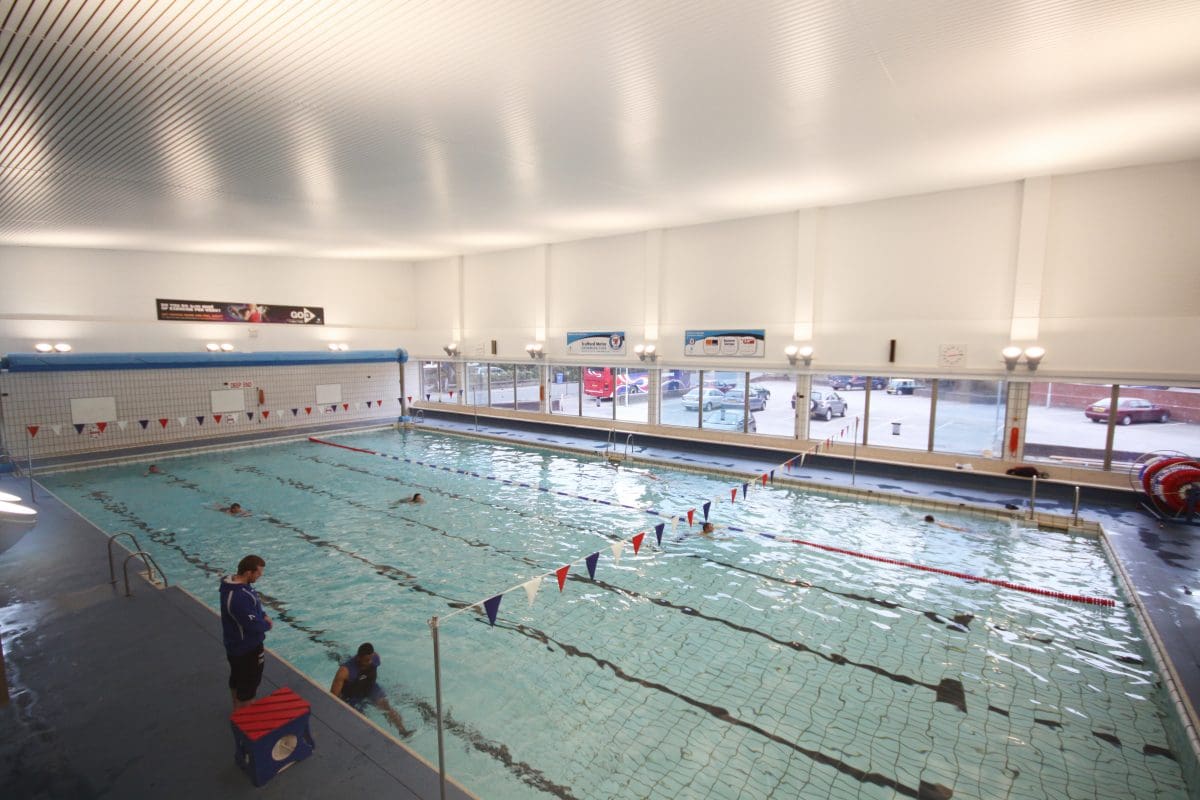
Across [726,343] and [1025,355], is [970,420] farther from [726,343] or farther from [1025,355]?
[726,343]

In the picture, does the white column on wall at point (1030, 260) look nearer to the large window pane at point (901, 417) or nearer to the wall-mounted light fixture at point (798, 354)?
the large window pane at point (901, 417)

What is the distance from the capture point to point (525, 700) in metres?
4.54

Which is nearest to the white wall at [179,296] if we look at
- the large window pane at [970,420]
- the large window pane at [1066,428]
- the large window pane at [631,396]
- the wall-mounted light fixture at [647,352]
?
the large window pane at [631,396]

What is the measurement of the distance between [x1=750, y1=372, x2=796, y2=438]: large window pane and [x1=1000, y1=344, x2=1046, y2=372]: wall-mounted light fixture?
3.85m

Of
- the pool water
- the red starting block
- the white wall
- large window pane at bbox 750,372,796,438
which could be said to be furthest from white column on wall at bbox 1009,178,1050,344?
the white wall

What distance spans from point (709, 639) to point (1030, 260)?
8889 mm

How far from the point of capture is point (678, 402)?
19953 millimetres

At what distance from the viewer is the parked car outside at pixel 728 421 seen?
537 inches

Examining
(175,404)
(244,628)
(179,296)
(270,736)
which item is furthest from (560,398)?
(270,736)

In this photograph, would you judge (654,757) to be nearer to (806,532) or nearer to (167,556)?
(806,532)

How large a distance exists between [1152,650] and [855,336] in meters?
7.38

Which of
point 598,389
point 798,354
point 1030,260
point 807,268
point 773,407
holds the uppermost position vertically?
point 807,268

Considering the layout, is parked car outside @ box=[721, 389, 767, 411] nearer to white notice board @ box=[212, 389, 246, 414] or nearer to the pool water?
the pool water

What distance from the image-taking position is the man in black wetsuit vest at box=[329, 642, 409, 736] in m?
4.41
